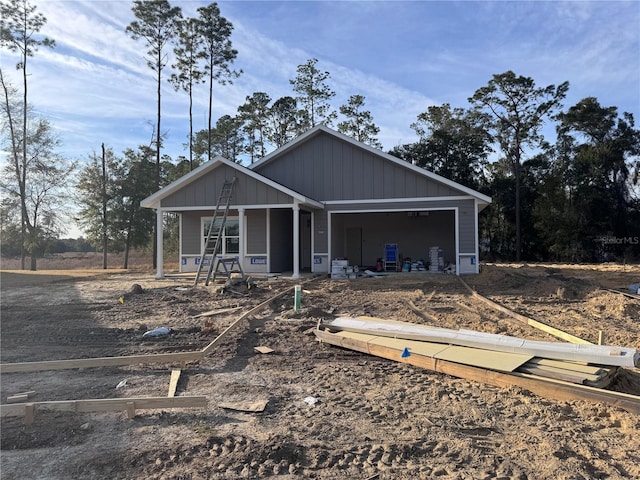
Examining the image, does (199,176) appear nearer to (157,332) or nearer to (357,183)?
(357,183)

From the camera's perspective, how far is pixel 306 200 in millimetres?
15523

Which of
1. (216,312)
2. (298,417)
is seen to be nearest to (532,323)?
(298,417)

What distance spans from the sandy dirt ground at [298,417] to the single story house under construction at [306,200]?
305 inches

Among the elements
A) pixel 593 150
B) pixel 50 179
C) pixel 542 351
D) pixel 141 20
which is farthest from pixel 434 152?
pixel 542 351

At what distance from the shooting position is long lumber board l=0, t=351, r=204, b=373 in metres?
5.75

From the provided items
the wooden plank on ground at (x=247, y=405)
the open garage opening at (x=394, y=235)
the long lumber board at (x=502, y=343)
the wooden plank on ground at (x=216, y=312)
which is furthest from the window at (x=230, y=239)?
the wooden plank on ground at (x=247, y=405)

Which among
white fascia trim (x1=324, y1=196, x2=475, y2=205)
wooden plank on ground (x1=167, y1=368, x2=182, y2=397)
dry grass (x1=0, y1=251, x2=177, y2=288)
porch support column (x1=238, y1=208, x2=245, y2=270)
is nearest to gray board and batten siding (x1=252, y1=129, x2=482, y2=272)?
white fascia trim (x1=324, y1=196, x2=475, y2=205)

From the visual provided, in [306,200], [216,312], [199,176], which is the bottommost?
[216,312]

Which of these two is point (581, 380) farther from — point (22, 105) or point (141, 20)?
point (22, 105)

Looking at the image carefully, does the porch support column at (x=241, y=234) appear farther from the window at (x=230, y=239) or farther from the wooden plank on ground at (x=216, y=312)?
the wooden plank on ground at (x=216, y=312)

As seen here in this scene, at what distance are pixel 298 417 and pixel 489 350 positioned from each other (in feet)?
9.31

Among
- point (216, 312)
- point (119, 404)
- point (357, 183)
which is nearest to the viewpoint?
point (119, 404)

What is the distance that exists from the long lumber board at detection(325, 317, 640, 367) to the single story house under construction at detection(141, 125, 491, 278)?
8.51 m

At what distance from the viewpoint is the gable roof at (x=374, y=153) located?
53.5ft
